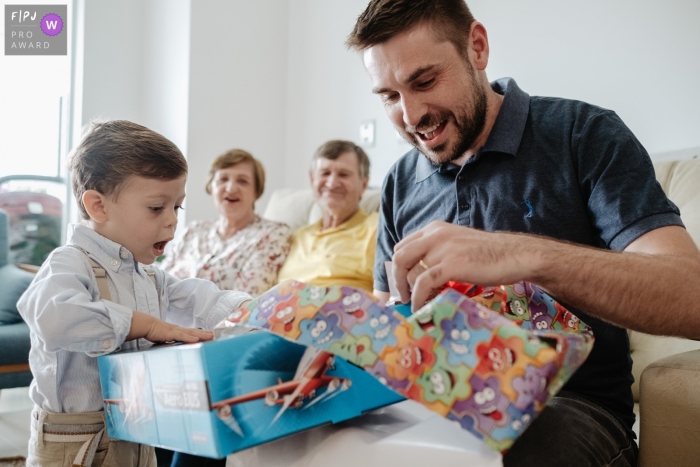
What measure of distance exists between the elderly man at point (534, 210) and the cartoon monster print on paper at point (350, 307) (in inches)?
4.2

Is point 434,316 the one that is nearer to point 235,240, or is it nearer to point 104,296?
point 104,296

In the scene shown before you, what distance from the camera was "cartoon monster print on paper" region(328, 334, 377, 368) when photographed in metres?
0.60

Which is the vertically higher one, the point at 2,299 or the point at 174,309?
the point at 174,309

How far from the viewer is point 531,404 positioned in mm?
573

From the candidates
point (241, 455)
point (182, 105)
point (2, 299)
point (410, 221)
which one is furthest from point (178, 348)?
point (182, 105)

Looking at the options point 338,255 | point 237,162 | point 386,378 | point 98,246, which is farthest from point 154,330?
point 237,162

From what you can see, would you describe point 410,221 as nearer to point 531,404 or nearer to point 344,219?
point 531,404

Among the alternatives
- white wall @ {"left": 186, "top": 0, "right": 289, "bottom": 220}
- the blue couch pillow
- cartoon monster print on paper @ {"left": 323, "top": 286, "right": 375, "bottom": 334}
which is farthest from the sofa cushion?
white wall @ {"left": 186, "top": 0, "right": 289, "bottom": 220}

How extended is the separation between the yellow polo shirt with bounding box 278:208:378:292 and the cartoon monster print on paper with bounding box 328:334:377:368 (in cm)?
148

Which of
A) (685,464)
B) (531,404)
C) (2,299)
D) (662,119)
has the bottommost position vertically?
(2,299)

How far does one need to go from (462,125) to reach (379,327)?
62 centimetres

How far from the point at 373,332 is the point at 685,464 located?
1.79ft

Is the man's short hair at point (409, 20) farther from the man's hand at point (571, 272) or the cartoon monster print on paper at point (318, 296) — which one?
the cartoon monster print on paper at point (318, 296)

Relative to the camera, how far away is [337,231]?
2354 millimetres
